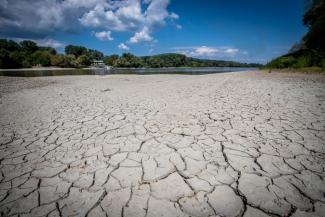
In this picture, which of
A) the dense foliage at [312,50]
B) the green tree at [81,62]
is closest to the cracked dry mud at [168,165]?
the dense foliage at [312,50]

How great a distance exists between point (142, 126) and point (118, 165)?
1.15 meters

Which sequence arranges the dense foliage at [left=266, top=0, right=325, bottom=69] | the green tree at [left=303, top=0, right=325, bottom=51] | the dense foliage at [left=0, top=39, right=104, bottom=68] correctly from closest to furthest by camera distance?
1. the dense foliage at [left=266, top=0, right=325, bottom=69]
2. the green tree at [left=303, top=0, right=325, bottom=51]
3. the dense foliage at [left=0, top=39, right=104, bottom=68]

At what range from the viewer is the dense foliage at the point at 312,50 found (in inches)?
467

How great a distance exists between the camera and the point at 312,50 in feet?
43.9

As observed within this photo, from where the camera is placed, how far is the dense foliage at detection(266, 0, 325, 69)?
11.8 meters

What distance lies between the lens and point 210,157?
6.40 ft

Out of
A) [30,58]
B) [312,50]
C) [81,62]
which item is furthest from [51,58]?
[312,50]

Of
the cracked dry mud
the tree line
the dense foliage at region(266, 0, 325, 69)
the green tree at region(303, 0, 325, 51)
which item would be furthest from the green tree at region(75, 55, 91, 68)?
the cracked dry mud

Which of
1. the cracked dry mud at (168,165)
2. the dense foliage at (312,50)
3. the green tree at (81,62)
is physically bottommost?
the cracked dry mud at (168,165)

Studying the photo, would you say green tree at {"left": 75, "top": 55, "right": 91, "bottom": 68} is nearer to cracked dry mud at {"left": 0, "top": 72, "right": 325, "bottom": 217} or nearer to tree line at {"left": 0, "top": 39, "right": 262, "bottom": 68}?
tree line at {"left": 0, "top": 39, "right": 262, "bottom": 68}

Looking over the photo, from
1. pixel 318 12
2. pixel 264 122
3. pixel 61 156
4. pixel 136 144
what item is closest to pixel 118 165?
pixel 136 144

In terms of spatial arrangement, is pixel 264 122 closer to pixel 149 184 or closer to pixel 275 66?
pixel 149 184

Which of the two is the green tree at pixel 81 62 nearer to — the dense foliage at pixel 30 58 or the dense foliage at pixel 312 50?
the dense foliage at pixel 30 58

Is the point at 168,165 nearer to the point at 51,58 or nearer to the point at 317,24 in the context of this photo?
the point at 317,24
